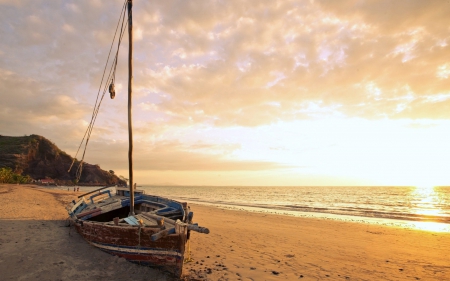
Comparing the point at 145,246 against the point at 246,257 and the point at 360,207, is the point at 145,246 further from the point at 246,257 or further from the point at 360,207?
the point at 360,207

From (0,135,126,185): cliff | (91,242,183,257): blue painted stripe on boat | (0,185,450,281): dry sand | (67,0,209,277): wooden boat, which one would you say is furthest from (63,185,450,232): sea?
(0,135,126,185): cliff

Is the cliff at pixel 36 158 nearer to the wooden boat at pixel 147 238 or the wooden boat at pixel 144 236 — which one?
the wooden boat at pixel 144 236

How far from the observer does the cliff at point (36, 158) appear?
75200 millimetres

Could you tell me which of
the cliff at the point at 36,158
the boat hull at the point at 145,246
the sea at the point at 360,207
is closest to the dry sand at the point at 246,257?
the boat hull at the point at 145,246

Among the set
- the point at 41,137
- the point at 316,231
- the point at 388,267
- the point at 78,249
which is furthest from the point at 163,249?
the point at 41,137

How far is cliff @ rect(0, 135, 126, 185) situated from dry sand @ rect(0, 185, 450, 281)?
73.4m

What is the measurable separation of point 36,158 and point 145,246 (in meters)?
103

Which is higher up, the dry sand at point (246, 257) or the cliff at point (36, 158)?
the cliff at point (36, 158)

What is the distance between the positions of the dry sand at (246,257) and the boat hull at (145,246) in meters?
0.27

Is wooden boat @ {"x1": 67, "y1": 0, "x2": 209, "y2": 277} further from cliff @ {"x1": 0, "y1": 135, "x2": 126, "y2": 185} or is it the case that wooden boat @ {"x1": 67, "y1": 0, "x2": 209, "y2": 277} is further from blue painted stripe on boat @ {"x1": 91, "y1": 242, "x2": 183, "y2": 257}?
cliff @ {"x1": 0, "y1": 135, "x2": 126, "y2": 185}

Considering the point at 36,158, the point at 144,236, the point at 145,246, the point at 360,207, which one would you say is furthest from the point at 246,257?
the point at 36,158

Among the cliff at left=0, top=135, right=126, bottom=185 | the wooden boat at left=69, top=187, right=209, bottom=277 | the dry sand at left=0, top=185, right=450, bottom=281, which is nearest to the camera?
the wooden boat at left=69, top=187, right=209, bottom=277

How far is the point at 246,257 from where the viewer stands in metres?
9.82

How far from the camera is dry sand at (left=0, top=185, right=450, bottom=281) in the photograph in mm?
7473
